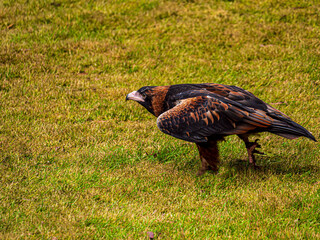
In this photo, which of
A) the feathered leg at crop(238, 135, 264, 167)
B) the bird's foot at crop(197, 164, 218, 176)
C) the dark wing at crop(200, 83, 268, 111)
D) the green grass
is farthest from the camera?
the bird's foot at crop(197, 164, 218, 176)

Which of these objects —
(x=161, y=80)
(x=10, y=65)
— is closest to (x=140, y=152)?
(x=161, y=80)

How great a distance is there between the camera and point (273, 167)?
19.9 ft

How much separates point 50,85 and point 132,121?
2.34m

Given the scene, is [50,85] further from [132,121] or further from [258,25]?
[258,25]

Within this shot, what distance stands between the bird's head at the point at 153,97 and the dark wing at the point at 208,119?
53 cm

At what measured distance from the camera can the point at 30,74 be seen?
910 cm

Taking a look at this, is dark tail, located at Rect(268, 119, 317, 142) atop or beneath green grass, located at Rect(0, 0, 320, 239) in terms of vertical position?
atop

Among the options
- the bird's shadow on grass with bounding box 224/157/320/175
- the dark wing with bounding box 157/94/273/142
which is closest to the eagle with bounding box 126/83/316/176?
the dark wing with bounding box 157/94/273/142

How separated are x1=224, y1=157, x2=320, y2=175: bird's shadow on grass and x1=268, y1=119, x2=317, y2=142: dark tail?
77 cm

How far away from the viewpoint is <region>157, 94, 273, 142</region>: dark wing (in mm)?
5383

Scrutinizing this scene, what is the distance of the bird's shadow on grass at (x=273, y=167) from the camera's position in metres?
5.89

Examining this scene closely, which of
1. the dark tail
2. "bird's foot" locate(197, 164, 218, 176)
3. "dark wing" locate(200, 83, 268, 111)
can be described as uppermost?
"dark wing" locate(200, 83, 268, 111)

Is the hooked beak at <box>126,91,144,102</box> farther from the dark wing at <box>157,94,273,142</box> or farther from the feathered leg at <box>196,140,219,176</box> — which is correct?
the feathered leg at <box>196,140,219,176</box>

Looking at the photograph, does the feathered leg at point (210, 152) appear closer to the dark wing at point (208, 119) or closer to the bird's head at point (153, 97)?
the dark wing at point (208, 119)
